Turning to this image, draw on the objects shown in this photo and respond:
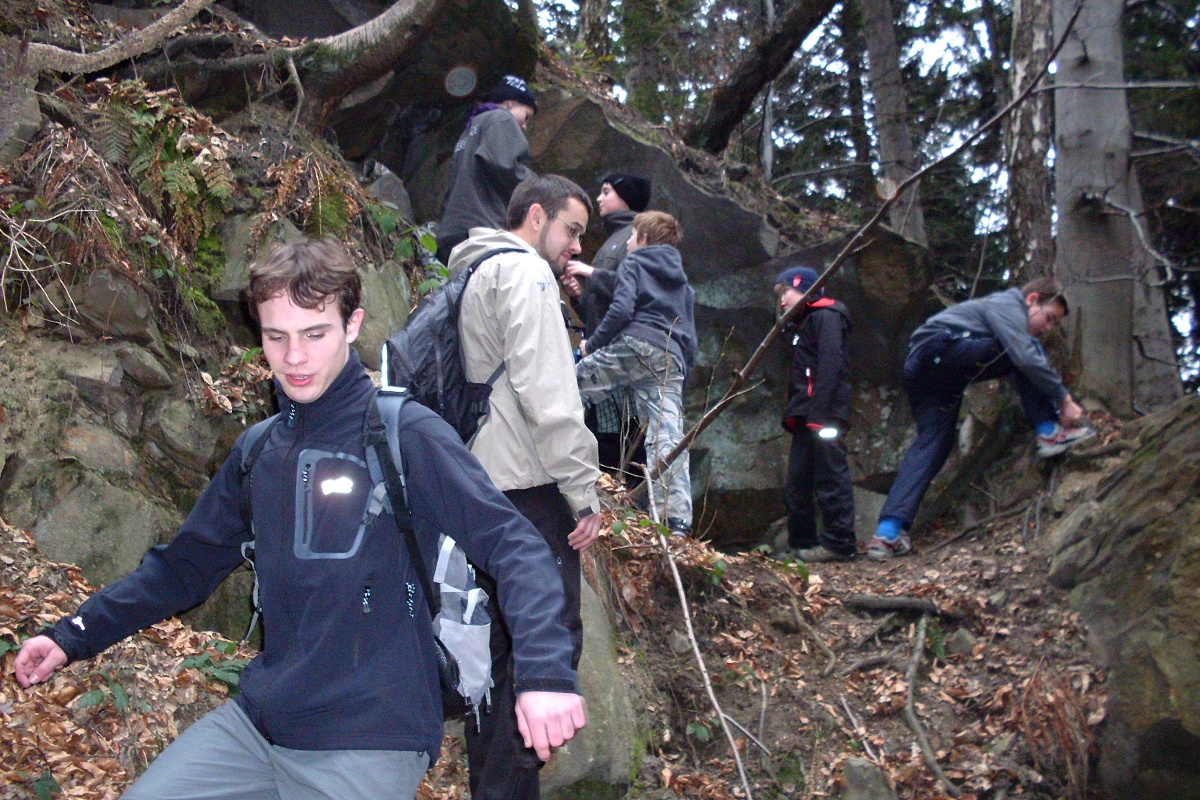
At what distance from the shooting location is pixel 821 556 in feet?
25.1

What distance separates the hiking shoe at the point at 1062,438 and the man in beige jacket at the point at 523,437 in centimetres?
505

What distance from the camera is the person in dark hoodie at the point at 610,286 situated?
6723mm

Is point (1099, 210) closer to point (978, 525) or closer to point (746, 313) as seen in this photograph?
point (978, 525)

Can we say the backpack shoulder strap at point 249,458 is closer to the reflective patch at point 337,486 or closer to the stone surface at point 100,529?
the reflective patch at point 337,486

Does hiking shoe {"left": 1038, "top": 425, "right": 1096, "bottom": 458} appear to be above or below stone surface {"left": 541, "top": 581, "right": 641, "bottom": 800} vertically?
above

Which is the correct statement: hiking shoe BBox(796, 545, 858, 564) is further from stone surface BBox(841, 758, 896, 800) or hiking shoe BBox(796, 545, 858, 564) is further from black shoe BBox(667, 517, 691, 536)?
stone surface BBox(841, 758, 896, 800)

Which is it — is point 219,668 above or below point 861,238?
below

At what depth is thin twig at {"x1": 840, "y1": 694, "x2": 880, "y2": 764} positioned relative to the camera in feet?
17.9

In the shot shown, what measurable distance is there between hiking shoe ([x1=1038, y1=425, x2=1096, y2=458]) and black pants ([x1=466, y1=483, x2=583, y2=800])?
5.05 meters

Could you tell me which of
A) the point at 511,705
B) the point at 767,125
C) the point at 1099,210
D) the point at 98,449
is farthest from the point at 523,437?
the point at 767,125

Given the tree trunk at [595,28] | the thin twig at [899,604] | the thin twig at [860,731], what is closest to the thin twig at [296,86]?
the thin twig at [899,604]

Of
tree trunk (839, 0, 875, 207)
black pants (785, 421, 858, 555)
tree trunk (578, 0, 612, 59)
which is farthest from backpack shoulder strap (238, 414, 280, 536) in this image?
tree trunk (839, 0, 875, 207)

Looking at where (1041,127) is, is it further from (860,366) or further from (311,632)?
(311,632)

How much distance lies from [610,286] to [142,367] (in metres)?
3.01
